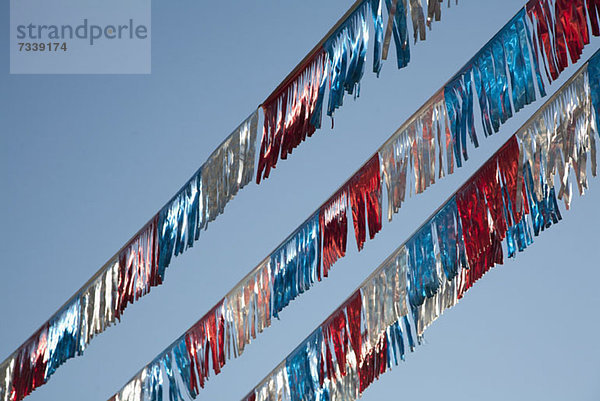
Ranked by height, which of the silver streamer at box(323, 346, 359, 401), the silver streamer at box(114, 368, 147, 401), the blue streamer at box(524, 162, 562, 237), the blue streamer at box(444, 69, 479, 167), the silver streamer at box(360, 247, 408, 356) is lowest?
the silver streamer at box(323, 346, 359, 401)

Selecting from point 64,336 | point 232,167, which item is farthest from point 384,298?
point 64,336

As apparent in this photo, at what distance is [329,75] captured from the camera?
3467mm

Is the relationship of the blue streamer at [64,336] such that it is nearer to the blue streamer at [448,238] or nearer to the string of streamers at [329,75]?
the string of streamers at [329,75]

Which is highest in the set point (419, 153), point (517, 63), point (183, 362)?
point (517, 63)

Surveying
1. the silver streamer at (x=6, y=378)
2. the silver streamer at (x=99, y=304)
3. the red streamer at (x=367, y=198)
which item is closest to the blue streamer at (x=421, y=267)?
the red streamer at (x=367, y=198)

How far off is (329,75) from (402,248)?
814 mm

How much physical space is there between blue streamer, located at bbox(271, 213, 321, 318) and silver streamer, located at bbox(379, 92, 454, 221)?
49cm

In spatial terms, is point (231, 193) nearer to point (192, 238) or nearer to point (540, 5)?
point (192, 238)

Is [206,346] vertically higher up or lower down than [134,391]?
higher up

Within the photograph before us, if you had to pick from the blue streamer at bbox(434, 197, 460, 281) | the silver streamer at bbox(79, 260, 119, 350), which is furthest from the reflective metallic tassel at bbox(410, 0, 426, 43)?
the silver streamer at bbox(79, 260, 119, 350)

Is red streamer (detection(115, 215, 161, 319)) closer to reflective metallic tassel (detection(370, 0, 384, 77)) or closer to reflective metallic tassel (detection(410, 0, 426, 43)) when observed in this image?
reflective metallic tassel (detection(370, 0, 384, 77))

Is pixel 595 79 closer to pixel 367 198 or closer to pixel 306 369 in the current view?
pixel 367 198

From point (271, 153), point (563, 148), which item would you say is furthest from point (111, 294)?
point (563, 148)

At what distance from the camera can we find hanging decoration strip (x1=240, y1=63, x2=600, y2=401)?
3.53 metres
